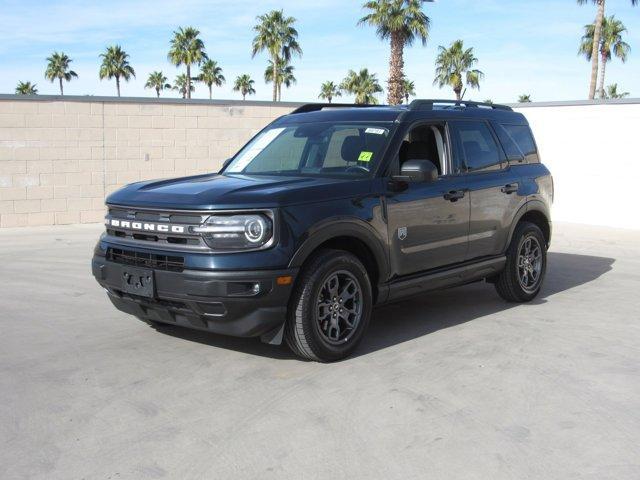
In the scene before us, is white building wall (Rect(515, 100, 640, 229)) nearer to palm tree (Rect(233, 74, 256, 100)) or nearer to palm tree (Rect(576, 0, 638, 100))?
palm tree (Rect(576, 0, 638, 100))

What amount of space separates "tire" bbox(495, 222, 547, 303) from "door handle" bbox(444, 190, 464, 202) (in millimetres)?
1152

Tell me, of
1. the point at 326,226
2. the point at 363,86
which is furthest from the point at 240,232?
the point at 363,86

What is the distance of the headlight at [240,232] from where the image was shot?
498cm

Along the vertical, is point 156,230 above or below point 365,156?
below

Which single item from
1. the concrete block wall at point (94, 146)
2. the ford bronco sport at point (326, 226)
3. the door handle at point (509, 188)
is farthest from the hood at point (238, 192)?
the concrete block wall at point (94, 146)

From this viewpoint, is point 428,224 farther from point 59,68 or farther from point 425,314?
point 59,68

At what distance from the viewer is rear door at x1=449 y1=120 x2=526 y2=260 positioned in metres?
6.72

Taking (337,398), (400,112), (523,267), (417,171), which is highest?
(400,112)

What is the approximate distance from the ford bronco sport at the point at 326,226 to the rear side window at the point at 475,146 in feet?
0.06

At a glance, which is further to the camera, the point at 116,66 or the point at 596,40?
the point at 116,66

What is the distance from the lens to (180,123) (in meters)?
15.6

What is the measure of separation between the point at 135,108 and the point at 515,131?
9599 millimetres

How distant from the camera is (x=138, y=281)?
533 centimetres

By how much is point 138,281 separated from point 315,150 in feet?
6.35
